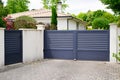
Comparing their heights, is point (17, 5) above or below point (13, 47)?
above

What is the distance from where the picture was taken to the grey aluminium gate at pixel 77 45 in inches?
731

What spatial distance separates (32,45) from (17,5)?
4431 centimetres

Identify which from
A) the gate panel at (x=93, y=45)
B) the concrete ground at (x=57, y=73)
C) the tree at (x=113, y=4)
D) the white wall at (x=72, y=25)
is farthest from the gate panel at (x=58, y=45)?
the white wall at (x=72, y=25)

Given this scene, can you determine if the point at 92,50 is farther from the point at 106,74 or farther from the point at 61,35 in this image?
the point at 106,74

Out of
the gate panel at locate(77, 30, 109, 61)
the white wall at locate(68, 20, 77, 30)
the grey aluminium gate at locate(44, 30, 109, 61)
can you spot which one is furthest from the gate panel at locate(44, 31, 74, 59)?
the white wall at locate(68, 20, 77, 30)

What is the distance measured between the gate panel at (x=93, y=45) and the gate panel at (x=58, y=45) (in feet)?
2.15

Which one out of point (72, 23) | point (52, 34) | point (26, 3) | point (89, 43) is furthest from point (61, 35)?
point (26, 3)

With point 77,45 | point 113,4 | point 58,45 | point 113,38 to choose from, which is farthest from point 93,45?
point 113,4

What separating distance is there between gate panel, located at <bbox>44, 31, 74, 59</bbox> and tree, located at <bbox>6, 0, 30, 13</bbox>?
3941 centimetres

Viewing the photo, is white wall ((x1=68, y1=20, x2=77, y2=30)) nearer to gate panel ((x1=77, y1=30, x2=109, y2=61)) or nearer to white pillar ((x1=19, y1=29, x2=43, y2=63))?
white pillar ((x1=19, y1=29, x2=43, y2=63))

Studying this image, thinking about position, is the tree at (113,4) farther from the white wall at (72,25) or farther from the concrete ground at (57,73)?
the white wall at (72,25)

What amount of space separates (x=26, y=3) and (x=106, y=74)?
5344cm

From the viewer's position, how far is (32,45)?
727 inches

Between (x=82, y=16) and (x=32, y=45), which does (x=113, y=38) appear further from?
(x=82, y=16)
